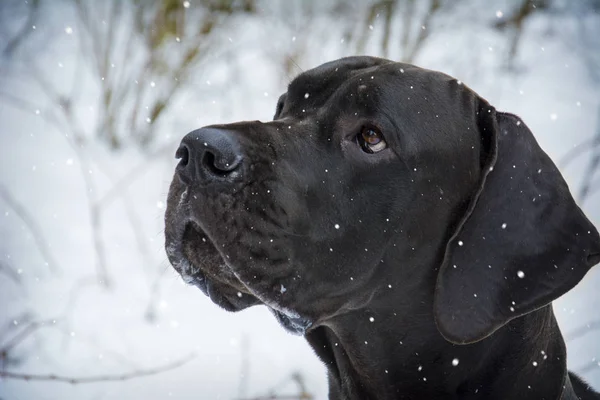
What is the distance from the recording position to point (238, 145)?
8.09 ft

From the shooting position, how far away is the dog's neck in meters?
2.71

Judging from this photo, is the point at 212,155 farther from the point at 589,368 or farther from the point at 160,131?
the point at 160,131

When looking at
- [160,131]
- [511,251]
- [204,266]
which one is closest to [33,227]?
[160,131]

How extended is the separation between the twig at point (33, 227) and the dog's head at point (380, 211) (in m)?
3.41

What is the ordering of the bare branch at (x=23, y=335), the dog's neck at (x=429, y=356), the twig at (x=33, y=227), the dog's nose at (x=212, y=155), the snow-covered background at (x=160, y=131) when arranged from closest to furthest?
the dog's nose at (x=212, y=155) < the dog's neck at (x=429, y=356) < the bare branch at (x=23, y=335) < the snow-covered background at (x=160, y=131) < the twig at (x=33, y=227)

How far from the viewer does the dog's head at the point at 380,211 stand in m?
2.50

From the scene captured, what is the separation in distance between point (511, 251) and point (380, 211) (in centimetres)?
46

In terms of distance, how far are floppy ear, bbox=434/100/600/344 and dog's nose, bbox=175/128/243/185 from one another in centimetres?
82

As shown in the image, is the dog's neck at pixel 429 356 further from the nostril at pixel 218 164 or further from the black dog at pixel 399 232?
the nostril at pixel 218 164

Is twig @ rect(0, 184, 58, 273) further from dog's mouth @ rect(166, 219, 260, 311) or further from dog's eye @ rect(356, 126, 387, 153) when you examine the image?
dog's eye @ rect(356, 126, 387, 153)

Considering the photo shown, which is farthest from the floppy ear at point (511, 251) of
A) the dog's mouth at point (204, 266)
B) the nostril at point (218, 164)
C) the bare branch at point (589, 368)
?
the bare branch at point (589, 368)

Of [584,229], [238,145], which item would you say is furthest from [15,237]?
[584,229]

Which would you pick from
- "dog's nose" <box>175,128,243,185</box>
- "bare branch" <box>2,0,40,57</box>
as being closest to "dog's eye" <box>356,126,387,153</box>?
"dog's nose" <box>175,128,243,185</box>

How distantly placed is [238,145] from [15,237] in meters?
4.01
